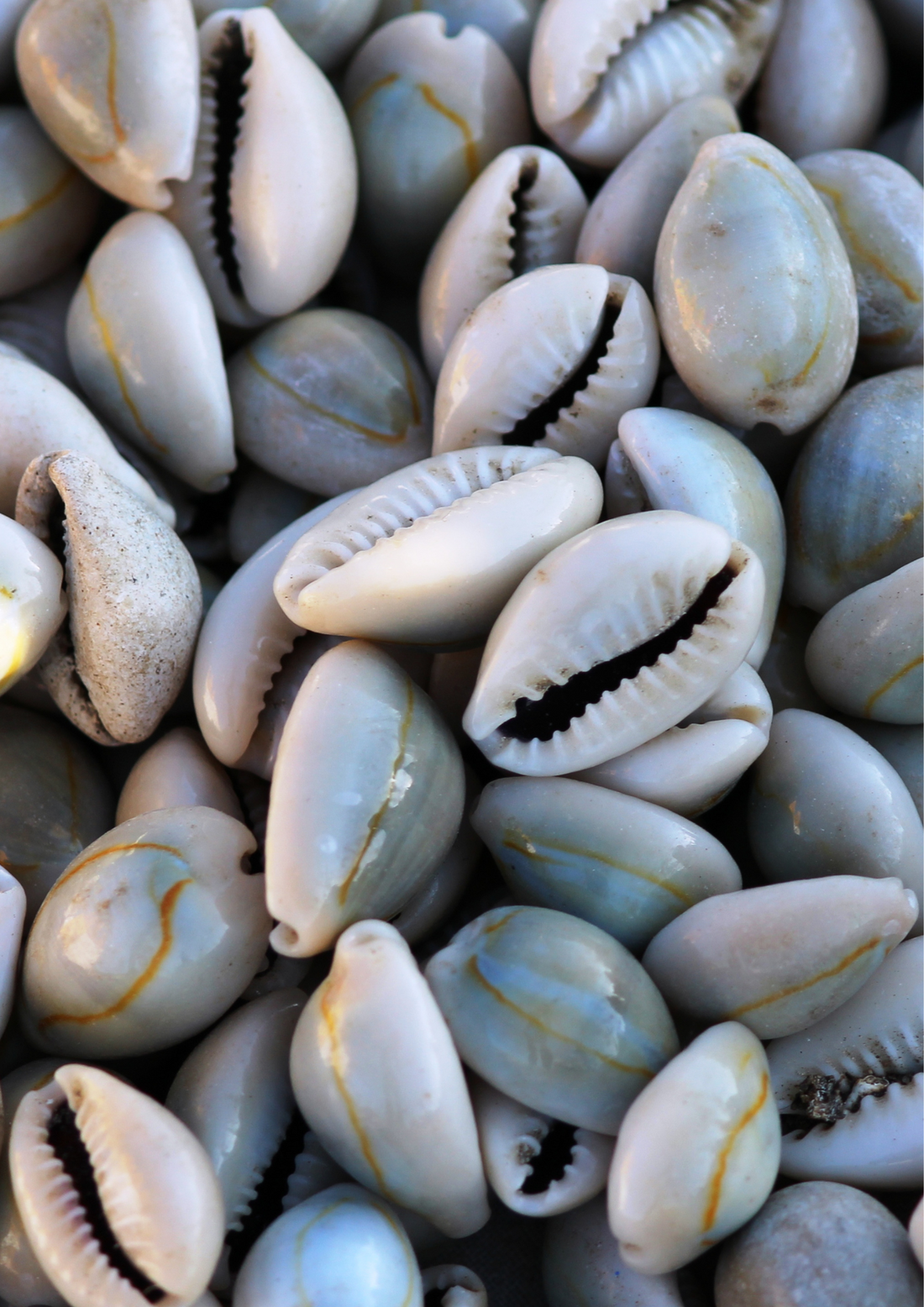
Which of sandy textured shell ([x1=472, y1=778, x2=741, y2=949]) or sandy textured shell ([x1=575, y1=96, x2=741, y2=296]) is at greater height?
sandy textured shell ([x1=575, y1=96, x2=741, y2=296])

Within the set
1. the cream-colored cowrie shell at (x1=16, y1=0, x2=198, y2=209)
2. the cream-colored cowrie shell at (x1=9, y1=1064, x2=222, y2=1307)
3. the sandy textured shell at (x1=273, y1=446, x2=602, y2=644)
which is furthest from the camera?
the cream-colored cowrie shell at (x1=16, y1=0, x2=198, y2=209)

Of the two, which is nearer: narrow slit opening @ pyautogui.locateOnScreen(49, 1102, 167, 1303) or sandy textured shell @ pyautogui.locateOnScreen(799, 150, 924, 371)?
narrow slit opening @ pyautogui.locateOnScreen(49, 1102, 167, 1303)

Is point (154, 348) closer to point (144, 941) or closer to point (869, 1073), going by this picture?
point (144, 941)

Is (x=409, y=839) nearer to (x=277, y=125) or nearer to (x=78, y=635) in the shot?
(x=78, y=635)

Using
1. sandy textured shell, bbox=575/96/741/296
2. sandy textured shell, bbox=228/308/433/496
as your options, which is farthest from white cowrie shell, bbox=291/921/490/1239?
sandy textured shell, bbox=575/96/741/296

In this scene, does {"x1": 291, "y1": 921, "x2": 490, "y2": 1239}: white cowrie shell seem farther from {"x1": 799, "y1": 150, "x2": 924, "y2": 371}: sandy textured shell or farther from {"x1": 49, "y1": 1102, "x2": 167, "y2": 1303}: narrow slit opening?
{"x1": 799, "y1": 150, "x2": 924, "y2": 371}: sandy textured shell

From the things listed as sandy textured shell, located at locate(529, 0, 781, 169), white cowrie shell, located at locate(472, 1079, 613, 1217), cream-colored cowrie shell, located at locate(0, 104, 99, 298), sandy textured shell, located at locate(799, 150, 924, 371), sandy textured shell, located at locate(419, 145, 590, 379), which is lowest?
white cowrie shell, located at locate(472, 1079, 613, 1217)

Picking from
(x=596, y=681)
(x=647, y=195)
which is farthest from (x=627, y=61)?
(x=596, y=681)

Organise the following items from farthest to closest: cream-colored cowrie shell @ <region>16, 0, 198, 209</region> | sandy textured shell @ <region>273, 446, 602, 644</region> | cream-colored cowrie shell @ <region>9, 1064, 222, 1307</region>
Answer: cream-colored cowrie shell @ <region>16, 0, 198, 209</region>, sandy textured shell @ <region>273, 446, 602, 644</region>, cream-colored cowrie shell @ <region>9, 1064, 222, 1307</region>
